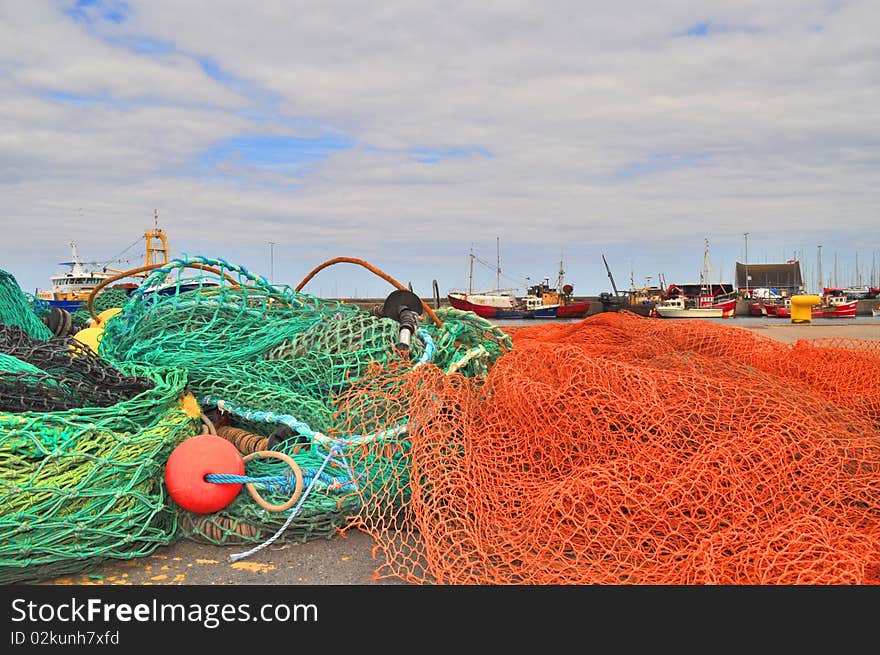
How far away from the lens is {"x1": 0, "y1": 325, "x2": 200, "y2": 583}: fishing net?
108 inches

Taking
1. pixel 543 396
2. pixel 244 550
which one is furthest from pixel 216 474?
pixel 543 396

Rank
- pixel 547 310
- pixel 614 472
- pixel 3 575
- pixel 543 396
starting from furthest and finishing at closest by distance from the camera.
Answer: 1. pixel 547 310
2. pixel 543 396
3. pixel 614 472
4. pixel 3 575

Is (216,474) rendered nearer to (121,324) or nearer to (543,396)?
(543,396)

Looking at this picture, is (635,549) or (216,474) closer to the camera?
(635,549)

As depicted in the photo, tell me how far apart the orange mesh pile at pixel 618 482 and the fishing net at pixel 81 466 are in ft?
3.08

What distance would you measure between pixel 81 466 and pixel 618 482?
2185 mm

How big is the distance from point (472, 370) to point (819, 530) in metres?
2.22

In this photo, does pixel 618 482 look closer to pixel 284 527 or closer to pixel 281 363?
pixel 284 527

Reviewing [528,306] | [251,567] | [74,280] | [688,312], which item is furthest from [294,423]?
[528,306]

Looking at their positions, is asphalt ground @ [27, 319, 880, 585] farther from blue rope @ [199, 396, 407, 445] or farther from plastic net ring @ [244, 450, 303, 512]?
blue rope @ [199, 396, 407, 445]

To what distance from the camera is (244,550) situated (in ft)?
10.5

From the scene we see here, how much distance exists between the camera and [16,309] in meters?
6.20

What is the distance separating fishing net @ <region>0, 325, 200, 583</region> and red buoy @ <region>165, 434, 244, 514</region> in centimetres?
6

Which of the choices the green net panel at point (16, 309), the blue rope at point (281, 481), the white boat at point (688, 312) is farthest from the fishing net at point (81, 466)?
the white boat at point (688, 312)
